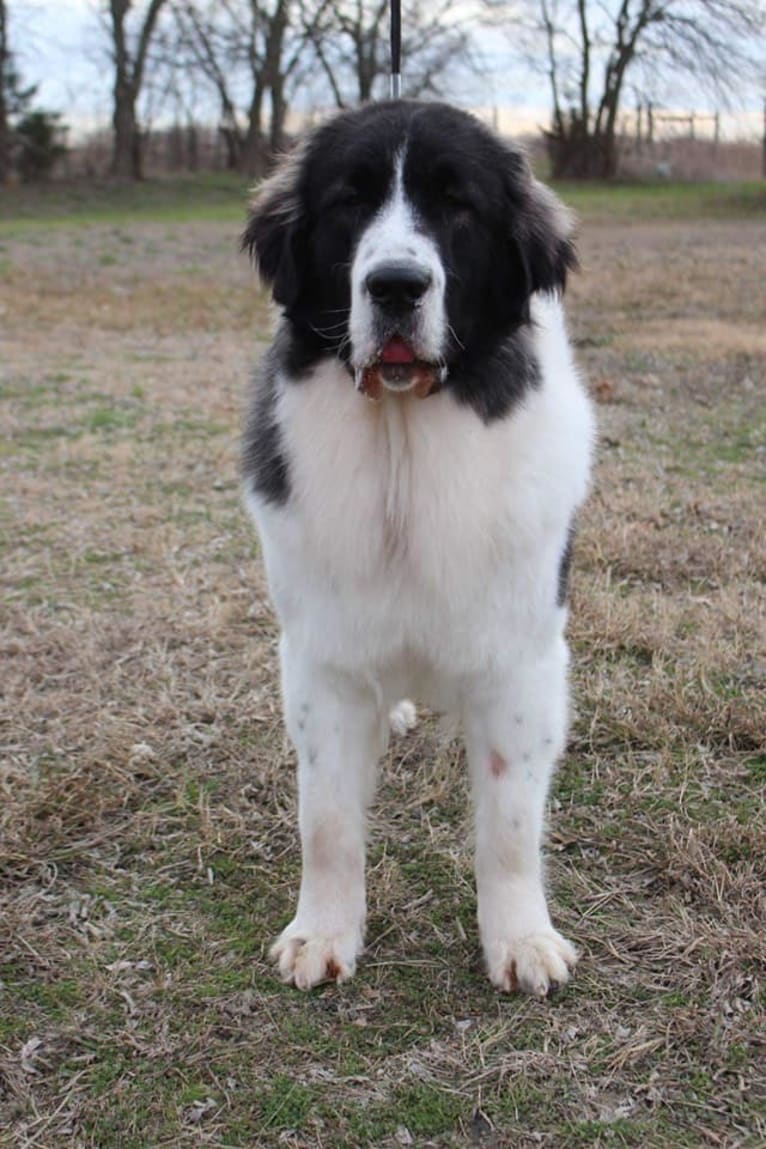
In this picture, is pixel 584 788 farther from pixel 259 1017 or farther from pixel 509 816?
pixel 259 1017

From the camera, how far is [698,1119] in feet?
6.22

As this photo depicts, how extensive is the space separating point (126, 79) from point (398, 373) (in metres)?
29.9

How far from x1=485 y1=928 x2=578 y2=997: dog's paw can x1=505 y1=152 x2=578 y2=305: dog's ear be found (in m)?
1.28

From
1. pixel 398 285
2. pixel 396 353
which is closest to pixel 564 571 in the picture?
pixel 396 353

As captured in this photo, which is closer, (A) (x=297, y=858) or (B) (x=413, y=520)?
(B) (x=413, y=520)

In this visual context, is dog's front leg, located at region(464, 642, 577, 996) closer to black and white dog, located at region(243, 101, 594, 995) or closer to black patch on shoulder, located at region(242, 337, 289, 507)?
black and white dog, located at region(243, 101, 594, 995)

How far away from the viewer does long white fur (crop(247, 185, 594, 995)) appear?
2.15 metres

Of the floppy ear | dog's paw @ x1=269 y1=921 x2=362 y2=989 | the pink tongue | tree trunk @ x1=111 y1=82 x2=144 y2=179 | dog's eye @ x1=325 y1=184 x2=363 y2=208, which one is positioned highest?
tree trunk @ x1=111 y1=82 x2=144 y2=179

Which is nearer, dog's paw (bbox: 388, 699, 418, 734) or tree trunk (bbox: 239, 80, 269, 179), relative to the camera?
dog's paw (bbox: 388, 699, 418, 734)

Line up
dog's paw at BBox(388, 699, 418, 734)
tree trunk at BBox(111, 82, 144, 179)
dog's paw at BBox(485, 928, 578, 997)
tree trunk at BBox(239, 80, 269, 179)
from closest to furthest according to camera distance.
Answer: dog's paw at BBox(485, 928, 578, 997), dog's paw at BBox(388, 699, 418, 734), tree trunk at BBox(111, 82, 144, 179), tree trunk at BBox(239, 80, 269, 179)

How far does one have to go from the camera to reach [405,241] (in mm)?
1981

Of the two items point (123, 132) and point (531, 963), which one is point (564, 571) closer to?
point (531, 963)

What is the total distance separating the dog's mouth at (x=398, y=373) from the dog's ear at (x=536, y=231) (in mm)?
312

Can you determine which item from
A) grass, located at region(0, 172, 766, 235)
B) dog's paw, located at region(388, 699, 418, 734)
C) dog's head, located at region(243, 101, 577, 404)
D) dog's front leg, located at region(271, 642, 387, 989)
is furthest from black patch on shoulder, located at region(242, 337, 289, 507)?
grass, located at region(0, 172, 766, 235)
